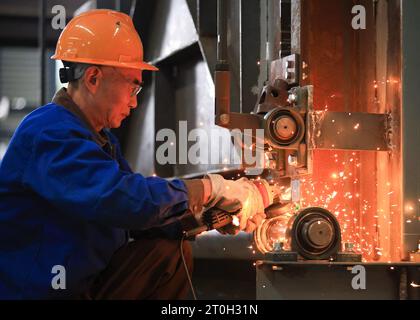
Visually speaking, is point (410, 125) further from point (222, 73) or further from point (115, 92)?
point (115, 92)

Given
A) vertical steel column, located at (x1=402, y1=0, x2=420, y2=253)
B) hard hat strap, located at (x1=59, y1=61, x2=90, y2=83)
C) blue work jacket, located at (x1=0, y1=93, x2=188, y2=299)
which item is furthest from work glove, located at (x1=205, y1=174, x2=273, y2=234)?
hard hat strap, located at (x1=59, y1=61, x2=90, y2=83)

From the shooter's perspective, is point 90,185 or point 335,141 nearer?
point 90,185

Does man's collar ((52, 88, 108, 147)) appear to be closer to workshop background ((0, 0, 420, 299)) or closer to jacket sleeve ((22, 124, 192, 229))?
jacket sleeve ((22, 124, 192, 229))

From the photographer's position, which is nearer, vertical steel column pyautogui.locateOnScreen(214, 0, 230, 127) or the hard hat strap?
vertical steel column pyautogui.locateOnScreen(214, 0, 230, 127)

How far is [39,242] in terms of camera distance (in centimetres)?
279

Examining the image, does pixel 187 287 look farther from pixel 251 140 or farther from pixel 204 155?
pixel 204 155

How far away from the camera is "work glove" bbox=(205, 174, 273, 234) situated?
2893 mm

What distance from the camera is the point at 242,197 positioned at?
2893mm

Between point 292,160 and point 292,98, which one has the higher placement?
point 292,98

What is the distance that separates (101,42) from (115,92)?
0.21 metres

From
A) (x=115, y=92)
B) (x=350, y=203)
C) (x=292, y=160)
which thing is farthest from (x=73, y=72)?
(x=350, y=203)

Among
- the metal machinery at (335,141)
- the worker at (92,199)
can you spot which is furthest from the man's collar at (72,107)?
the metal machinery at (335,141)

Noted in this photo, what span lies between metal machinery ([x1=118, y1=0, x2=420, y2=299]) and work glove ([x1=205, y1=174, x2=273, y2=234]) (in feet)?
0.21
